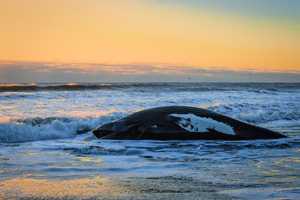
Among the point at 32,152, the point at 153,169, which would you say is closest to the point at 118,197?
the point at 153,169

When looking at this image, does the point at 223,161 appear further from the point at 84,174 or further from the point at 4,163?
the point at 4,163

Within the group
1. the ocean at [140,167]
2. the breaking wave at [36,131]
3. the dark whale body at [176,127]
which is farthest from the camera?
the breaking wave at [36,131]

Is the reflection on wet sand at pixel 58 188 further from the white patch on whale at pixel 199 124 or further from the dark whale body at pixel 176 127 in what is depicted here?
the white patch on whale at pixel 199 124

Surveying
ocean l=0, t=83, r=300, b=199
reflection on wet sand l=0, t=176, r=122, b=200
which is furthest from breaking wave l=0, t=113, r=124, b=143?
reflection on wet sand l=0, t=176, r=122, b=200

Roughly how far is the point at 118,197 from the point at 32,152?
290cm

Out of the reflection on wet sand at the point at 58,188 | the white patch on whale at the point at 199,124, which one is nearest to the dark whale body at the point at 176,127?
the white patch on whale at the point at 199,124

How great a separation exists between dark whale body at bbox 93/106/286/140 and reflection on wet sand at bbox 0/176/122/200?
10.6ft

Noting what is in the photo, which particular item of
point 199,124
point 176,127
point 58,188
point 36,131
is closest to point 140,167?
A: point 58,188

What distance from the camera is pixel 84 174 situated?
5223 millimetres

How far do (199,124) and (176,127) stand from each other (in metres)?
0.40

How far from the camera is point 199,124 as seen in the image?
8.48m

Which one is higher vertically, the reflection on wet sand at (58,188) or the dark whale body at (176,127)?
the dark whale body at (176,127)

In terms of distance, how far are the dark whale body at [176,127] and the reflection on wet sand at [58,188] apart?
3.23 m

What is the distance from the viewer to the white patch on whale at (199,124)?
8391 millimetres
